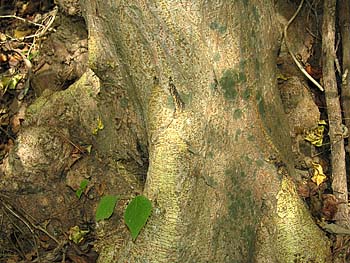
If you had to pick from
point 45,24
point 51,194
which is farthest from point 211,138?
point 45,24

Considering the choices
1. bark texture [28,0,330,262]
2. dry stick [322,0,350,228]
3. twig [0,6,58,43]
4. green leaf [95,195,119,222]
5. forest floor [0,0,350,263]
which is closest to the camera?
bark texture [28,0,330,262]

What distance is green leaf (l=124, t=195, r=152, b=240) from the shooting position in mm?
2164

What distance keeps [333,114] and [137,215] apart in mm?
1209

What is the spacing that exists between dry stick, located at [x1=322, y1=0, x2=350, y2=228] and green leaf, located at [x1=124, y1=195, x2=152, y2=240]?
0.94 meters

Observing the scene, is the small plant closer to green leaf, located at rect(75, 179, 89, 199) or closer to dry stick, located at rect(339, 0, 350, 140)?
green leaf, located at rect(75, 179, 89, 199)

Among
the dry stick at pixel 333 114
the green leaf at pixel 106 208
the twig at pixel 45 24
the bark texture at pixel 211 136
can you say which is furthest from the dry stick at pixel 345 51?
the twig at pixel 45 24

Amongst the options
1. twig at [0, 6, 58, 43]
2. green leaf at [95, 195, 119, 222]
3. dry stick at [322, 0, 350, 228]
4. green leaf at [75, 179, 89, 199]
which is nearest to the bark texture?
green leaf at [95, 195, 119, 222]

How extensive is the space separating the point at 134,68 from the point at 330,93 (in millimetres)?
1085

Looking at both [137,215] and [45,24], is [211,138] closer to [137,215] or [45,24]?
[137,215]

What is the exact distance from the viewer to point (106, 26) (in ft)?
7.86

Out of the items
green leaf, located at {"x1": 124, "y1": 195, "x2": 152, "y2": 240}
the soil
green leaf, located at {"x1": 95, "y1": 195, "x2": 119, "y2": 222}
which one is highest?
Answer: green leaf, located at {"x1": 124, "y1": 195, "x2": 152, "y2": 240}

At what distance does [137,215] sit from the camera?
2.17 metres

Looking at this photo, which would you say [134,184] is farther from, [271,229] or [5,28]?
[5,28]

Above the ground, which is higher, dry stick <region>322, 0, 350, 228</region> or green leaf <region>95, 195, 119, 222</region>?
dry stick <region>322, 0, 350, 228</region>
